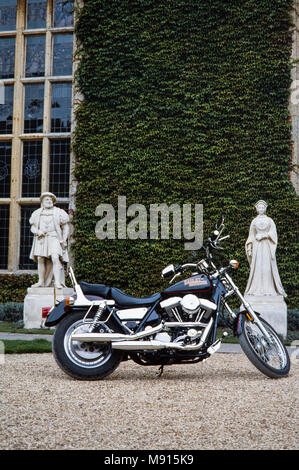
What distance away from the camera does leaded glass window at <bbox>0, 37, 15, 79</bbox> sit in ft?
38.9

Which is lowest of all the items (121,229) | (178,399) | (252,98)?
(178,399)

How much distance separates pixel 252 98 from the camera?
10.3 meters

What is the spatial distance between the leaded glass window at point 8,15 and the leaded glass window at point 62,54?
1.18m

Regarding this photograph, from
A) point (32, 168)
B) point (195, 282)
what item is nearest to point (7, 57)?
point (32, 168)

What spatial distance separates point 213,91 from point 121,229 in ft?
11.3

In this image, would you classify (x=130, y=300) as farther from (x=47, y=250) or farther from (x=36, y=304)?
(x=36, y=304)

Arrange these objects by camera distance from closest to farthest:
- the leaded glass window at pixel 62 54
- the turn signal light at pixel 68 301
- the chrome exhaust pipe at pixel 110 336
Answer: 1. the chrome exhaust pipe at pixel 110 336
2. the turn signal light at pixel 68 301
3. the leaded glass window at pixel 62 54

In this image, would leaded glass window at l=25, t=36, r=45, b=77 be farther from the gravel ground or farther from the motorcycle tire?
the motorcycle tire

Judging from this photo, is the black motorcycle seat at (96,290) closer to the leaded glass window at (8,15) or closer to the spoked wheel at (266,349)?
the spoked wheel at (266,349)

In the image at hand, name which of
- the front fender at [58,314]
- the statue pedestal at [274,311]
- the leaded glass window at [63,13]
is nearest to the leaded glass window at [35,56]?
the leaded glass window at [63,13]

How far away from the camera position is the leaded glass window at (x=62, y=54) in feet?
37.9
